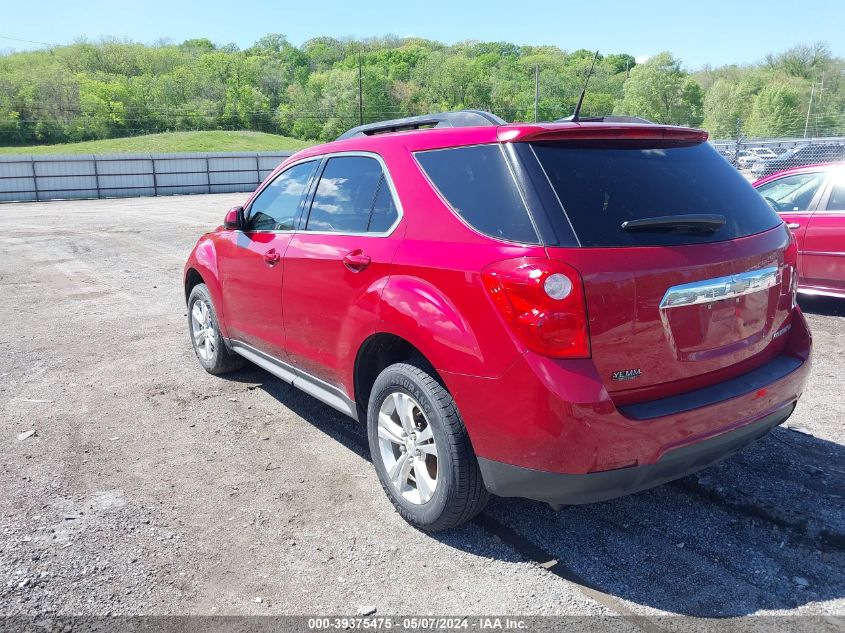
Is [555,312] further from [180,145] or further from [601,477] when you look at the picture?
[180,145]

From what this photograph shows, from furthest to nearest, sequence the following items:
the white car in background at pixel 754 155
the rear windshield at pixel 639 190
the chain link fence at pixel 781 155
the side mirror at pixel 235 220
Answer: the white car in background at pixel 754 155 < the chain link fence at pixel 781 155 < the side mirror at pixel 235 220 < the rear windshield at pixel 639 190

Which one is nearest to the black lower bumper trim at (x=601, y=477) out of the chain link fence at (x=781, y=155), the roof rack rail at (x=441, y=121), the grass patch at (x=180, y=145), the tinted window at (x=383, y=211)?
the tinted window at (x=383, y=211)

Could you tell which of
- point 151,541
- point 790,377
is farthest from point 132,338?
point 790,377

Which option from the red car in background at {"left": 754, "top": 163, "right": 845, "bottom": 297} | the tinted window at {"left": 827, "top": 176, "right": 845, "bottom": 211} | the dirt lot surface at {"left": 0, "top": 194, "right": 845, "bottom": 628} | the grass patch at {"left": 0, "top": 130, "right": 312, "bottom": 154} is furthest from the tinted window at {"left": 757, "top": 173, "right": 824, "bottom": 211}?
the grass patch at {"left": 0, "top": 130, "right": 312, "bottom": 154}

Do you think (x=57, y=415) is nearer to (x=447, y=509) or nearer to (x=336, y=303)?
(x=336, y=303)

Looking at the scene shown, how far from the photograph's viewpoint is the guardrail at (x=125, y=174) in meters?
34.1

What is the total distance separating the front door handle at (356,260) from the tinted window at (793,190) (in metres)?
5.41

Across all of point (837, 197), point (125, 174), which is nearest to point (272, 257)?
point (837, 197)

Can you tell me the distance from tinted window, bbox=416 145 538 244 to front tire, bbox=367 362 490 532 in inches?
28.9

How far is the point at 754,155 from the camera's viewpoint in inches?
883

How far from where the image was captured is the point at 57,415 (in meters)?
4.72

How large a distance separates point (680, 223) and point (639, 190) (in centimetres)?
22

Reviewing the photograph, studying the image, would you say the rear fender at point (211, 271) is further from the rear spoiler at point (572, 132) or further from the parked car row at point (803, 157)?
the parked car row at point (803, 157)

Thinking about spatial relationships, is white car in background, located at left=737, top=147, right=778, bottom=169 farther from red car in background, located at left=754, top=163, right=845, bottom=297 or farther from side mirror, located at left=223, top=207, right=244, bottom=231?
side mirror, located at left=223, top=207, right=244, bottom=231
